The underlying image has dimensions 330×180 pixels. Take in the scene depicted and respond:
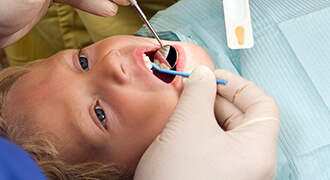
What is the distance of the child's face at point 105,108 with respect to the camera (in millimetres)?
1044

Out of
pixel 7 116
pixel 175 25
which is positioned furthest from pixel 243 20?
pixel 7 116

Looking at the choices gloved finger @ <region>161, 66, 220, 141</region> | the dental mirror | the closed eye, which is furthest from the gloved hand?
the closed eye

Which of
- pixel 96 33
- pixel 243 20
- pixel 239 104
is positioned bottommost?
pixel 96 33

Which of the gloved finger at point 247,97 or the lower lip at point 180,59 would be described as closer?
the gloved finger at point 247,97

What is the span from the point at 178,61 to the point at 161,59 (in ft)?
0.20

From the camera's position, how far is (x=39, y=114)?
1.06 metres

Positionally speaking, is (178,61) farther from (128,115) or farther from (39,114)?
(39,114)

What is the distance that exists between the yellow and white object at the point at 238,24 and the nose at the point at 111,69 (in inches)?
17.7

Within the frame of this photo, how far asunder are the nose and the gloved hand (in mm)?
204

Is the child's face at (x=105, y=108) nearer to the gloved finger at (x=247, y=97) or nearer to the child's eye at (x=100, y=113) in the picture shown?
the child's eye at (x=100, y=113)

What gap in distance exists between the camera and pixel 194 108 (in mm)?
970

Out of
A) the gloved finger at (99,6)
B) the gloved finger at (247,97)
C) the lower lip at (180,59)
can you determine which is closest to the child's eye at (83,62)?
the gloved finger at (99,6)

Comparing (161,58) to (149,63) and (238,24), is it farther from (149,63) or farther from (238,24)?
(238,24)

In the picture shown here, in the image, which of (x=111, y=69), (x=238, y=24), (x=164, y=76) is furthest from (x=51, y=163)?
(x=238, y=24)
